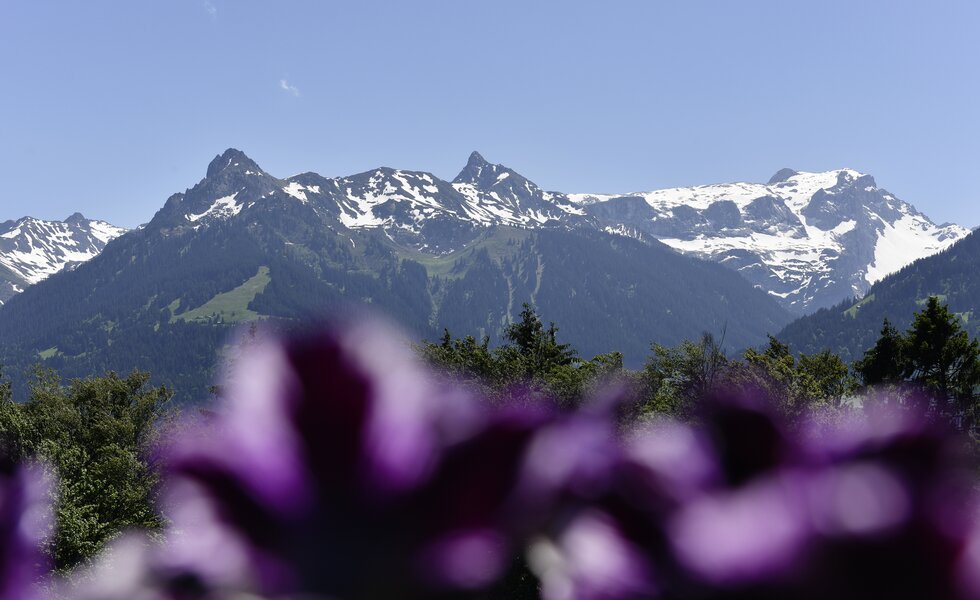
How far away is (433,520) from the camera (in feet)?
2.23

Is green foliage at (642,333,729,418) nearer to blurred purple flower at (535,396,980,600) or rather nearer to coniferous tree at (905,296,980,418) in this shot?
coniferous tree at (905,296,980,418)

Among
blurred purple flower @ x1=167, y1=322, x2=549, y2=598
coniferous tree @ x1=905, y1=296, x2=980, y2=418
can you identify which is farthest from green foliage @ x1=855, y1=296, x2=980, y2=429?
blurred purple flower @ x1=167, y1=322, x2=549, y2=598

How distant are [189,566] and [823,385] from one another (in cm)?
5366

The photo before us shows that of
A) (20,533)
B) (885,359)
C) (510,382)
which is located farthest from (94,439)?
(885,359)

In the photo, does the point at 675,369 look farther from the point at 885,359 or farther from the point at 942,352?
the point at 885,359

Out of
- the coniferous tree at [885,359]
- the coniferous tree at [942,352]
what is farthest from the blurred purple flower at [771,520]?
the coniferous tree at [885,359]

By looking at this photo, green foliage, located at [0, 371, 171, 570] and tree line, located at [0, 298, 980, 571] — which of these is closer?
green foliage, located at [0, 371, 171, 570]

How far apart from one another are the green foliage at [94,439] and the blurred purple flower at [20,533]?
2664 centimetres

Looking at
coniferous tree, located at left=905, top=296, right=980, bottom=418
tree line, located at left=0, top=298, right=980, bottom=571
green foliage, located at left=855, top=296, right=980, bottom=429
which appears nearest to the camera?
tree line, located at left=0, top=298, right=980, bottom=571

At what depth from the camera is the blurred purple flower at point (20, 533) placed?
81 cm

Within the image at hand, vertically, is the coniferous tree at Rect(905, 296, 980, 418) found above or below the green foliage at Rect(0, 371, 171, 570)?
above

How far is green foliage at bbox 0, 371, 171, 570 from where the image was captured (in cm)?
3231

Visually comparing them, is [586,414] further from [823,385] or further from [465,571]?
[823,385]

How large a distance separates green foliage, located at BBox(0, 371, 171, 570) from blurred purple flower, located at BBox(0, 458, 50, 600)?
2664cm
